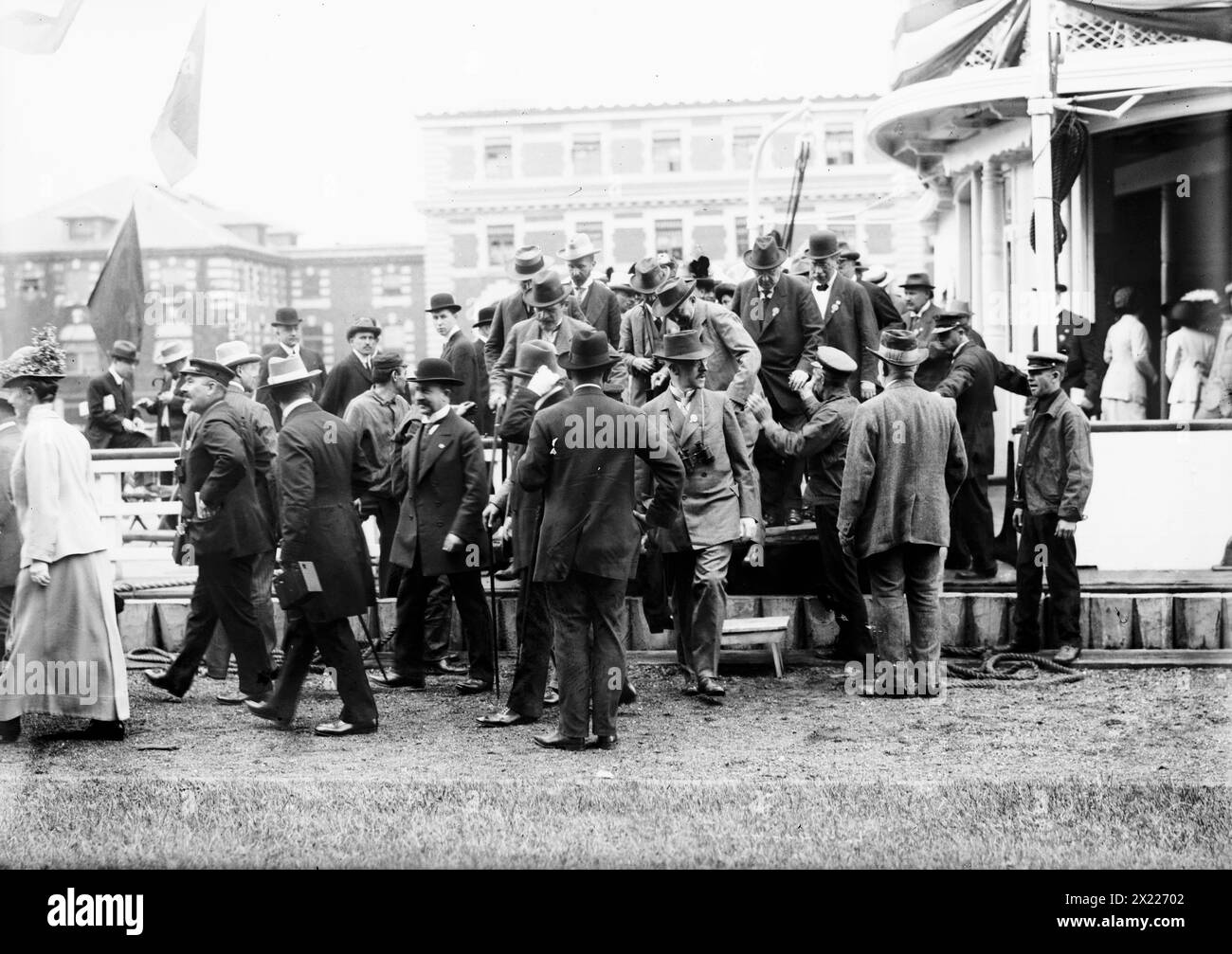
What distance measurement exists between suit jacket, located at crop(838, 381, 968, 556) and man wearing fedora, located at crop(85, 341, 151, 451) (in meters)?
7.75

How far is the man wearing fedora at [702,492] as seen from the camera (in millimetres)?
9562

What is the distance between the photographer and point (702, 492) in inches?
381

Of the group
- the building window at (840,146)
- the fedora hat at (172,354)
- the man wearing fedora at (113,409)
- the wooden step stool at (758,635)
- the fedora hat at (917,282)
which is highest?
the building window at (840,146)

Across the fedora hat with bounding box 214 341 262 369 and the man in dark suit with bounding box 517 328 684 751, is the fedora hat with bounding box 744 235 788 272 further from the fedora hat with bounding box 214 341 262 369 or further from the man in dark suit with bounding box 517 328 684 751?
the fedora hat with bounding box 214 341 262 369

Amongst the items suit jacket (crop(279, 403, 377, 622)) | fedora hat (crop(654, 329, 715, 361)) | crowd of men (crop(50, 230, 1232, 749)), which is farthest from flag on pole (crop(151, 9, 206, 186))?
fedora hat (crop(654, 329, 715, 361))

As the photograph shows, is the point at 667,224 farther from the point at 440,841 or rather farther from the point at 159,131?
the point at 440,841

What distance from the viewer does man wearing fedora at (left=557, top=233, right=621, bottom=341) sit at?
436 inches

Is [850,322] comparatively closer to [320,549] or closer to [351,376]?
[351,376]

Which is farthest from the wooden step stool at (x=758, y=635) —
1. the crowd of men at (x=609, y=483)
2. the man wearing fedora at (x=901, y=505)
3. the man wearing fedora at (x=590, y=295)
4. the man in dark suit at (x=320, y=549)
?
the man in dark suit at (x=320, y=549)

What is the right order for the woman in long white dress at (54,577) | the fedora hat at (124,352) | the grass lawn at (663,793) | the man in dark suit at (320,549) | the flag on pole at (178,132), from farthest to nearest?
the fedora hat at (124,352)
the flag on pole at (178,132)
the man in dark suit at (320,549)
the woman in long white dress at (54,577)
the grass lawn at (663,793)

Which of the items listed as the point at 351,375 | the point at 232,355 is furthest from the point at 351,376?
the point at 232,355

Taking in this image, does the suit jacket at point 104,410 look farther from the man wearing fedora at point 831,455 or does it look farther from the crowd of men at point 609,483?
the man wearing fedora at point 831,455

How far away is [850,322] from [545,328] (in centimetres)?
243
